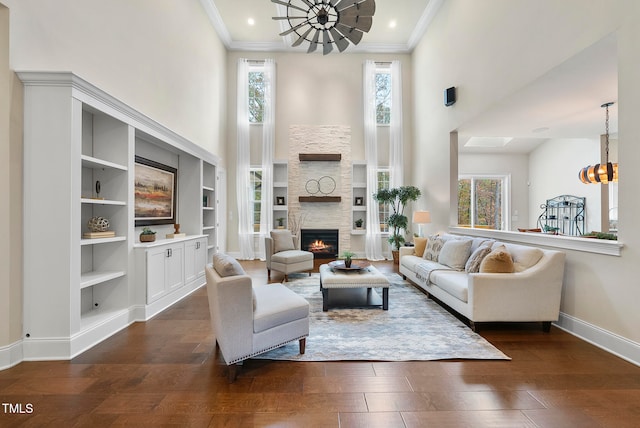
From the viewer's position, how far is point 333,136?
295 inches

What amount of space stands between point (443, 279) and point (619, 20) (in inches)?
112

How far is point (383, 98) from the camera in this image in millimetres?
7742

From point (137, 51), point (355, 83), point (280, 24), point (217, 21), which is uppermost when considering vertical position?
point (280, 24)

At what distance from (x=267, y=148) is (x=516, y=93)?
535 centimetres

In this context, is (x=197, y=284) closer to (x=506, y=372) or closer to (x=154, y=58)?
(x=154, y=58)

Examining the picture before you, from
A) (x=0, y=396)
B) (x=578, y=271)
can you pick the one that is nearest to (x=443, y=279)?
(x=578, y=271)

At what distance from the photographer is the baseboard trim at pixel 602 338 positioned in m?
2.36

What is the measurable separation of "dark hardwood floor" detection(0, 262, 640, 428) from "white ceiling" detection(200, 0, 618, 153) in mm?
2883

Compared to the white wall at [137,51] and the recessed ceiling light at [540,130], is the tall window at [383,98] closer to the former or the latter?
the recessed ceiling light at [540,130]

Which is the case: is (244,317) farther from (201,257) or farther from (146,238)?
(201,257)

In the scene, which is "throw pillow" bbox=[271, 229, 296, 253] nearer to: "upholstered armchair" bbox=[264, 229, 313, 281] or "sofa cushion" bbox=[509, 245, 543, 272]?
"upholstered armchair" bbox=[264, 229, 313, 281]

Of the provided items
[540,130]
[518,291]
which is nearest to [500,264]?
[518,291]

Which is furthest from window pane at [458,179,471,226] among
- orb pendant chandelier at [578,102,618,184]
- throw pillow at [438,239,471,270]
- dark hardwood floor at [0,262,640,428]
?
dark hardwood floor at [0,262,640,428]

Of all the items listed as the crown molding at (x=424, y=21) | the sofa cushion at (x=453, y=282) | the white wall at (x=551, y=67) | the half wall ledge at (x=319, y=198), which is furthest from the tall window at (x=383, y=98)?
the sofa cushion at (x=453, y=282)
